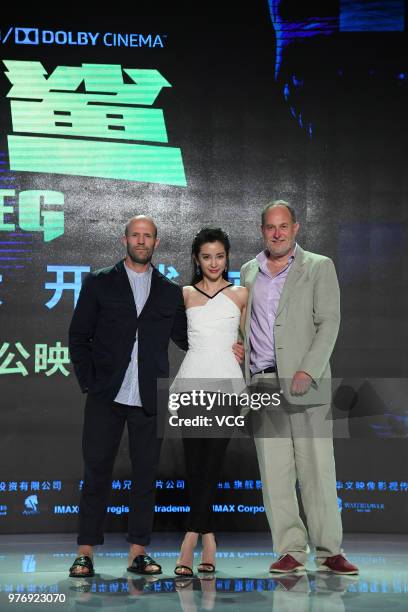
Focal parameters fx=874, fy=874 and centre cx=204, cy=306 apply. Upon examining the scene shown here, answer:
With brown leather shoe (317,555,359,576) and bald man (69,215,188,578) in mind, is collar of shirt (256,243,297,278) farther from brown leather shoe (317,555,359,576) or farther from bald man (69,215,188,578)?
brown leather shoe (317,555,359,576)

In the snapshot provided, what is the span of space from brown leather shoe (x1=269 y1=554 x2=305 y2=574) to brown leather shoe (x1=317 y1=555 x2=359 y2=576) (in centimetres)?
12

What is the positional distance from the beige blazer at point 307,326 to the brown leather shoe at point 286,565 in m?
0.72

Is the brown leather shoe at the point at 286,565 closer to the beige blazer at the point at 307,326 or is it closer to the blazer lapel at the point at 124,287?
the beige blazer at the point at 307,326

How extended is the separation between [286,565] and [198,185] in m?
2.39

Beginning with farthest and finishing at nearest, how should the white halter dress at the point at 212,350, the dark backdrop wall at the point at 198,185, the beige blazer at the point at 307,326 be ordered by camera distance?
the dark backdrop wall at the point at 198,185 < the beige blazer at the point at 307,326 < the white halter dress at the point at 212,350

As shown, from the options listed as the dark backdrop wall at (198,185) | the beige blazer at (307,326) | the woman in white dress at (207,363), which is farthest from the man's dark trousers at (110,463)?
the dark backdrop wall at (198,185)

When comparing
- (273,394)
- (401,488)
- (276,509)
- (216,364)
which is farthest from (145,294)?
(401,488)

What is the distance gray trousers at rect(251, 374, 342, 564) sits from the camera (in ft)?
13.2

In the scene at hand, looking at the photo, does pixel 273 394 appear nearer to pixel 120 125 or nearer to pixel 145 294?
pixel 145 294

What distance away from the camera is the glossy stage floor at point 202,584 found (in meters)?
3.39

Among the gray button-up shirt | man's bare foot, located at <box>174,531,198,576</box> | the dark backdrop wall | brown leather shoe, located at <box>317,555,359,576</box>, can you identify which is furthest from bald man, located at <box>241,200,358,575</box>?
the dark backdrop wall

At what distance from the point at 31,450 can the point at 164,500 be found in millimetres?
852

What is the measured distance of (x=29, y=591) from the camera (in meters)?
3.62

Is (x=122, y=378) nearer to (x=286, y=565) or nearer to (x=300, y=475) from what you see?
(x=300, y=475)
